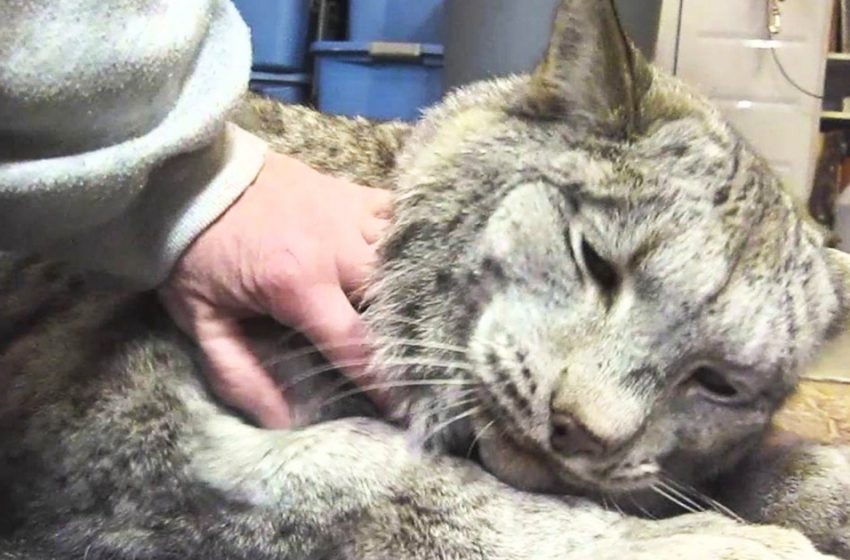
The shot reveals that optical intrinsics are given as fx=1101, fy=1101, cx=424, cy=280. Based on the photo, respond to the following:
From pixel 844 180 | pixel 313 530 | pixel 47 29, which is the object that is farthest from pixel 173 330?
pixel 844 180

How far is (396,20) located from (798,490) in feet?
6.89

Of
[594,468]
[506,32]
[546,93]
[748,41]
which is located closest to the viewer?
[594,468]

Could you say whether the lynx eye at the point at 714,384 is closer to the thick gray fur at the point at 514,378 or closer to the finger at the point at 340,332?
the thick gray fur at the point at 514,378

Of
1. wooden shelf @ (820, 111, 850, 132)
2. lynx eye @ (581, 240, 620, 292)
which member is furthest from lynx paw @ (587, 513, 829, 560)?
wooden shelf @ (820, 111, 850, 132)

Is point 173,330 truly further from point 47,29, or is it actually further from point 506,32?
point 506,32

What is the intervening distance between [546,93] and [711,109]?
0.19 m

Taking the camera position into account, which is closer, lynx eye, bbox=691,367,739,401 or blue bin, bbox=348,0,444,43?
lynx eye, bbox=691,367,739,401

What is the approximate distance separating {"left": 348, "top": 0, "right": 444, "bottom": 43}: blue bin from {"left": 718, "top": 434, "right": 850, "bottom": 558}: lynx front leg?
77.6 inches

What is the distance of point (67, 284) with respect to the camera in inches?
43.9

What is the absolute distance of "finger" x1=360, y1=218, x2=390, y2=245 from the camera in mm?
1063

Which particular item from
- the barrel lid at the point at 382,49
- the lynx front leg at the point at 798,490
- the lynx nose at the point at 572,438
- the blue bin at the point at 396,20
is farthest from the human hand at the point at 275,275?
the blue bin at the point at 396,20

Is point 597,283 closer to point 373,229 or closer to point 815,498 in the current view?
point 373,229

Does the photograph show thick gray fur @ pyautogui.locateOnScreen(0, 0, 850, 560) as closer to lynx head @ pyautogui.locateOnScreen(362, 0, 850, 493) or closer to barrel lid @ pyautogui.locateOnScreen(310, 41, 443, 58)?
lynx head @ pyautogui.locateOnScreen(362, 0, 850, 493)

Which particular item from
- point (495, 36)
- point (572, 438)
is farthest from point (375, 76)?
point (572, 438)
